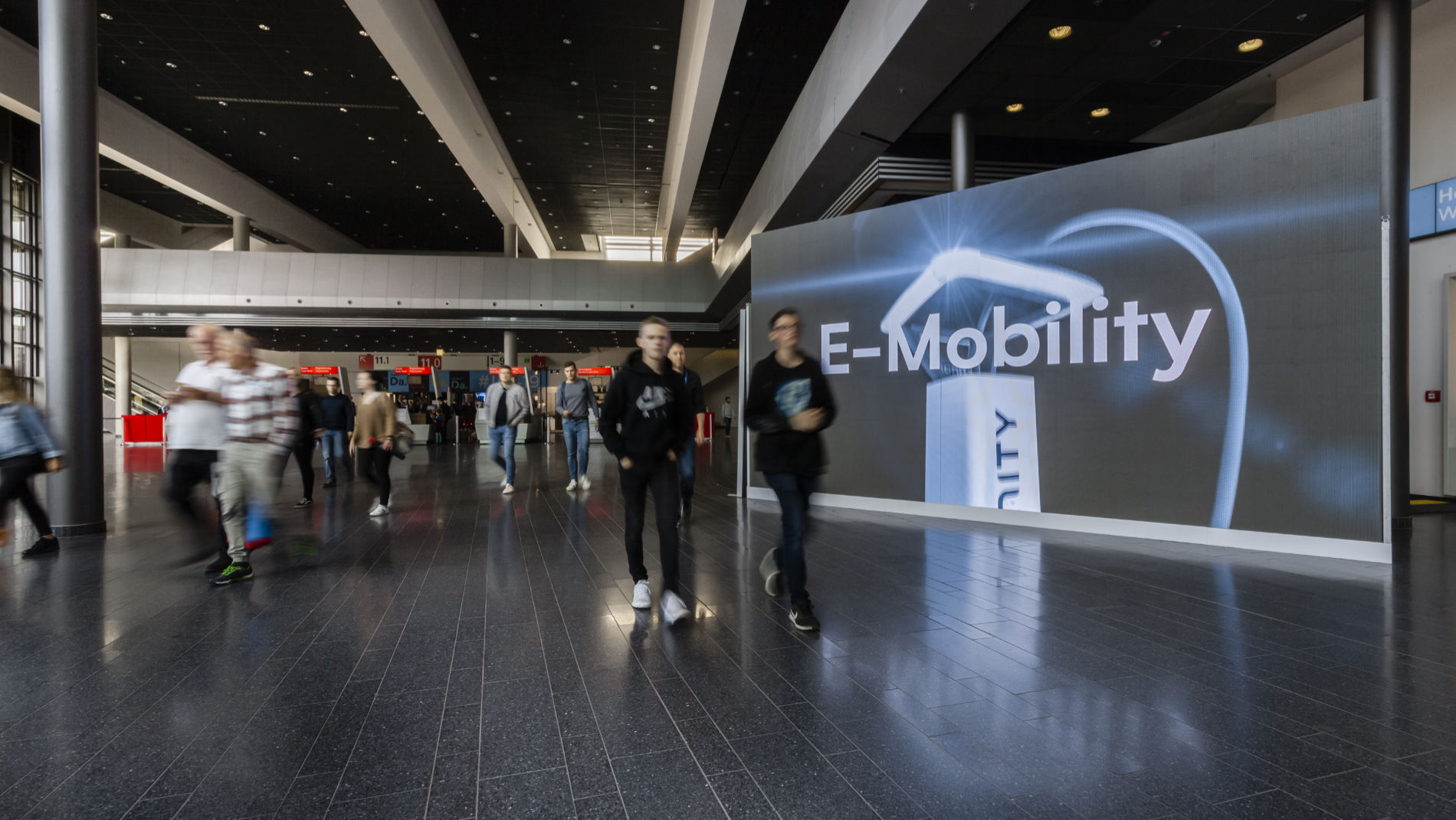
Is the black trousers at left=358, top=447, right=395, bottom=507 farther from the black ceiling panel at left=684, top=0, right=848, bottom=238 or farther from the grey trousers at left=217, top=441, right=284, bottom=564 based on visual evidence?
the black ceiling panel at left=684, top=0, right=848, bottom=238

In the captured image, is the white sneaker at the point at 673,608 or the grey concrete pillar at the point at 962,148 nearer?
the white sneaker at the point at 673,608

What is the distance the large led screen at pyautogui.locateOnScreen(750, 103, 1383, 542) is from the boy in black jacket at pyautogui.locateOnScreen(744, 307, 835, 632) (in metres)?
3.70

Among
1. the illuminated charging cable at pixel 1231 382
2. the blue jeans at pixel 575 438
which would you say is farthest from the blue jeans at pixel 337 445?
the illuminated charging cable at pixel 1231 382

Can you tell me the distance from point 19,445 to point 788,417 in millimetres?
5090

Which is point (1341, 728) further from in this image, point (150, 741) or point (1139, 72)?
point (1139, 72)

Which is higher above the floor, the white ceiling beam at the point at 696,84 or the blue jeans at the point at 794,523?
the white ceiling beam at the point at 696,84

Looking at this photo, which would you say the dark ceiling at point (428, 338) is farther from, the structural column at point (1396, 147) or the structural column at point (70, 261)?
the structural column at point (1396, 147)

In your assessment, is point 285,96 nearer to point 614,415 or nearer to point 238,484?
point 238,484

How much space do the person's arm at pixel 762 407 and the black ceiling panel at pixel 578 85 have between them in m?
9.71

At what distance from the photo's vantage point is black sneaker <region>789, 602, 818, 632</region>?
11.0 ft

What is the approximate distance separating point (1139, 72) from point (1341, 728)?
8.60 metres

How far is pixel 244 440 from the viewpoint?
436 cm

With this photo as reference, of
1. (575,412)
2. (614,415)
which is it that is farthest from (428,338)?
(614,415)

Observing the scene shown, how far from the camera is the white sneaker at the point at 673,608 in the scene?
3.44m
